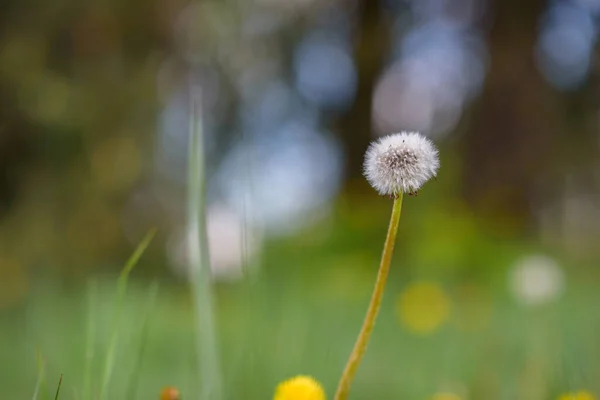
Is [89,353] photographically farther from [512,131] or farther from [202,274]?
[512,131]

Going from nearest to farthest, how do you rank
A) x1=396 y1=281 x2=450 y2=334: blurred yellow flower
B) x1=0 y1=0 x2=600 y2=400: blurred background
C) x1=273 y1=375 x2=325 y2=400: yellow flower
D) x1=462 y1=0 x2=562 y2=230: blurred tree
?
x1=273 y1=375 x2=325 y2=400: yellow flower < x1=396 y1=281 x2=450 y2=334: blurred yellow flower < x1=0 y1=0 x2=600 y2=400: blurred background < x1=462 y1=0 x2=562 y2=230: blurred tree

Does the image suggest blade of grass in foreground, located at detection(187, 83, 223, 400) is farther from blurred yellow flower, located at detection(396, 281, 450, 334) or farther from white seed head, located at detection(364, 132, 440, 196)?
blurred yellow flower, located at detection(396, 281, 450, 334)

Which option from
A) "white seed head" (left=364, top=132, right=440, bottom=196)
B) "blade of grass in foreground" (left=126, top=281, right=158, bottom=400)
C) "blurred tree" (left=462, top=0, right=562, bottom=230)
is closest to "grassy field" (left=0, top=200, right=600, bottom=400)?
"blade of grass in foreground" (left=126, top=281, right=158, bottom=400)

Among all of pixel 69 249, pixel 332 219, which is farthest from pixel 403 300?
pixel 69 249

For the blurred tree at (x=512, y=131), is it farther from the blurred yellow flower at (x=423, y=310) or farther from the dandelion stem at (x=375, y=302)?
the dandelion stem at (x=375, y=302)

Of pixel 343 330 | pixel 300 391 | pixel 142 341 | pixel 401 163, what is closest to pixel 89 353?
pixel 142 341

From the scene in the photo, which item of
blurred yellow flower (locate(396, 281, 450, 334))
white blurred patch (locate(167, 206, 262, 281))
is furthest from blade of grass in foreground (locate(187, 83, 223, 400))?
blurred yellow flower (locate(396, 281, 450, 334))

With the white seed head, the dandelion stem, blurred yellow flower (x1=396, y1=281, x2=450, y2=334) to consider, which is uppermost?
the white seed head

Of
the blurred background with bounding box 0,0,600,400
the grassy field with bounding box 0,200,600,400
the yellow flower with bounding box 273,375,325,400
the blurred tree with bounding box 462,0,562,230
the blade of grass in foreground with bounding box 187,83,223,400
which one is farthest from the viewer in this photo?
the blurred tree with bounding box 462,0,562,230

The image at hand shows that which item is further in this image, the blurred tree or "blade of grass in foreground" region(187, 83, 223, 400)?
the blurred tree

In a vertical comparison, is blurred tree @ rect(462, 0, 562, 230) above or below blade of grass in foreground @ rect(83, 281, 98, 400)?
below

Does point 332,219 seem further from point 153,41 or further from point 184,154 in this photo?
point 153,41
